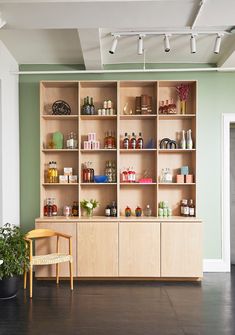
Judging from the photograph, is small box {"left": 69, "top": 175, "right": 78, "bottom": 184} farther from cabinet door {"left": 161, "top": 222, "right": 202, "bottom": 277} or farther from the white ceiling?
the white ceiling

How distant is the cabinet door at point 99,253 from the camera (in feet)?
15.6

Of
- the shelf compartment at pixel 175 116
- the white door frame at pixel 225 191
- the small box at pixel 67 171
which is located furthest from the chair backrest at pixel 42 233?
the white door frame at pixel 225 191

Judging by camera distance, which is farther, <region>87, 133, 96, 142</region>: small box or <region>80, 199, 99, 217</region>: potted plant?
<region>87, 133, 96, 142</region>: small box

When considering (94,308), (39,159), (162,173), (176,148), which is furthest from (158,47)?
(94,308)

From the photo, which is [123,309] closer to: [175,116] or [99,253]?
[99,253]

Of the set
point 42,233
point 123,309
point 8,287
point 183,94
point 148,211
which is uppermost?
point 183,94

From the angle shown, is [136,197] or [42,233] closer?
[42,233]

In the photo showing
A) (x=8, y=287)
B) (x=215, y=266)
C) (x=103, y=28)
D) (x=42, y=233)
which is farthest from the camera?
(x=215, y=266)

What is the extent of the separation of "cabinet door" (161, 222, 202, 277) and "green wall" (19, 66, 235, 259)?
2.05 ft

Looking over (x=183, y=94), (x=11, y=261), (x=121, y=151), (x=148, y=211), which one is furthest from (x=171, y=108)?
(x=11, y=261)

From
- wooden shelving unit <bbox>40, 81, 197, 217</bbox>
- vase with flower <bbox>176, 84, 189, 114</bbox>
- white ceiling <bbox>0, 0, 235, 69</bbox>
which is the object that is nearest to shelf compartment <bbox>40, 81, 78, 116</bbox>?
wooden shelving unit <bbox>40, 81, 197, 217</bbox>

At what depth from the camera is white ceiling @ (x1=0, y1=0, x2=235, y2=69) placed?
3246 millimetres

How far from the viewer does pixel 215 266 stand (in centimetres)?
529

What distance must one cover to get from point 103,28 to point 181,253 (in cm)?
303
